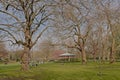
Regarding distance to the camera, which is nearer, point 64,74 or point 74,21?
point 64,74

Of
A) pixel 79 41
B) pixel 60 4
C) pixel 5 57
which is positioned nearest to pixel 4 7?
pixel 60 4

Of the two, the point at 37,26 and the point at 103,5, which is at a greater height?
the point at 103,5

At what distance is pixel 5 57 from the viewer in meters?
85.3

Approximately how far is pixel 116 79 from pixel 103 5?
19.9m

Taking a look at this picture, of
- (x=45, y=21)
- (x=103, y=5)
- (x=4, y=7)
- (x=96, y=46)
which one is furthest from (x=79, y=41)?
(x=4, y=7)

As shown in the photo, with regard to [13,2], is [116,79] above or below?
below

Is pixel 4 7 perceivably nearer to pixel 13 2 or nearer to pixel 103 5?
pixel 13 2

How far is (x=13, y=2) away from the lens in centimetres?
2562

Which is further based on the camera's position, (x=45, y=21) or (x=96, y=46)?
(x=96, y=46)

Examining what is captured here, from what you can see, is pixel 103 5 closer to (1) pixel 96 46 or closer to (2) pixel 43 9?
(2) pixel 43 9

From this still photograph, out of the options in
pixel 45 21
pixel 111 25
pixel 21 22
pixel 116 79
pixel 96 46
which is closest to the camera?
pixel 116 79

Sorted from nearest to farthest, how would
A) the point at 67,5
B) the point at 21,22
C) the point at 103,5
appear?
the point at 67,5 → the point at 21,22 → the point at 103,5

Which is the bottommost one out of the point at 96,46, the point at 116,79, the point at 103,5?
the point at 116,79

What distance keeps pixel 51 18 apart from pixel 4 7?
563 centimetres
